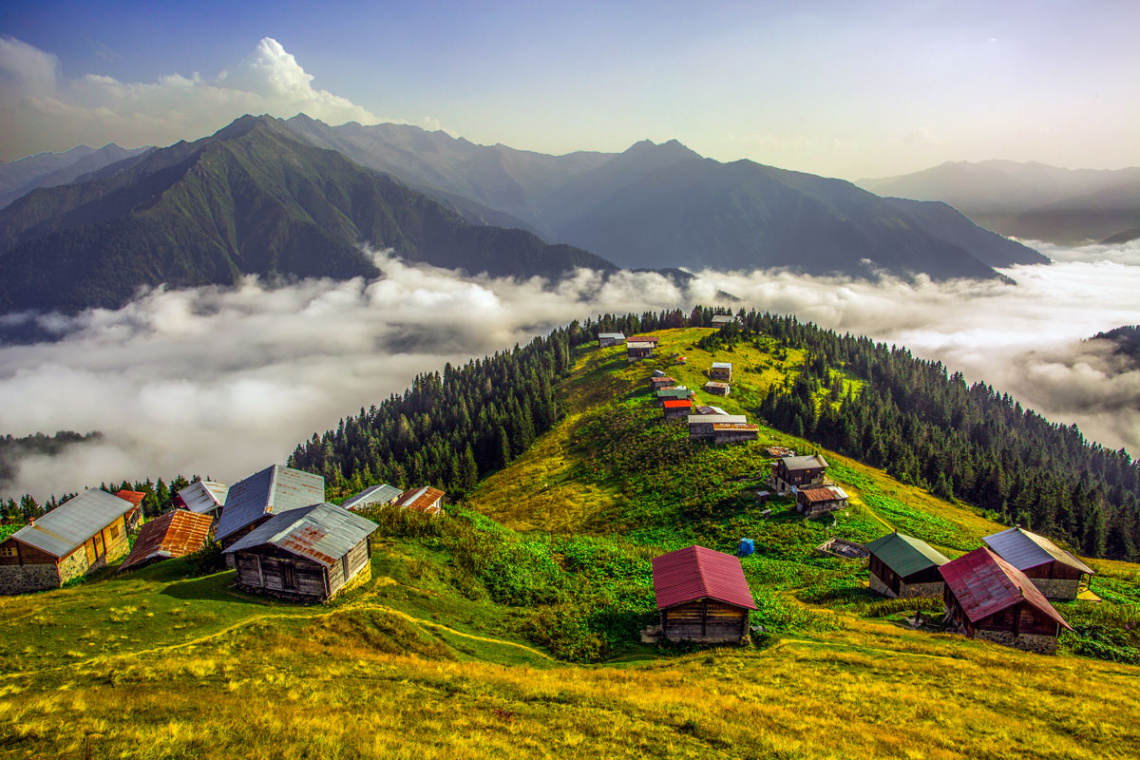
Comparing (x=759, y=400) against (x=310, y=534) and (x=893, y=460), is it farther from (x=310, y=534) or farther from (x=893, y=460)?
(x=310, y=534)

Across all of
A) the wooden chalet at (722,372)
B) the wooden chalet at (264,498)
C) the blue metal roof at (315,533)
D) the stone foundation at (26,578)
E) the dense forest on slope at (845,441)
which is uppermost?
the blue metal roof at (315,533)

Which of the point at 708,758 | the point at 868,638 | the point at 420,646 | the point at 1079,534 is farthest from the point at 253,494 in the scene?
the point at 1079,534

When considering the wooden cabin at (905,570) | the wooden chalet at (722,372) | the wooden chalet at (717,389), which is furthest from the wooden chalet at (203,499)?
the wooden chalet at (722,372)

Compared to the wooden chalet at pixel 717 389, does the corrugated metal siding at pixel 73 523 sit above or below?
above

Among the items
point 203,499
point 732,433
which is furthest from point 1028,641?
point 203,499

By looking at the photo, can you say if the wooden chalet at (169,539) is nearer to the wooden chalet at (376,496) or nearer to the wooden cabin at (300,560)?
the wooden chalet at (376,496)

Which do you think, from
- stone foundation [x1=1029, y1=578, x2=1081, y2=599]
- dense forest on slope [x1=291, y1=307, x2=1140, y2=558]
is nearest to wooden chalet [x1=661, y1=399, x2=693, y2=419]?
dense forest on slope [x1=291, y1=307, x2=1140, y2=558]

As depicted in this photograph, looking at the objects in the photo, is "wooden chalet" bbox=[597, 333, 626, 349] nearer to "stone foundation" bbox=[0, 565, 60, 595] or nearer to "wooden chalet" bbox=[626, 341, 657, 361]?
"wooden chalet" bbox=[626, 341, 657, 361]
